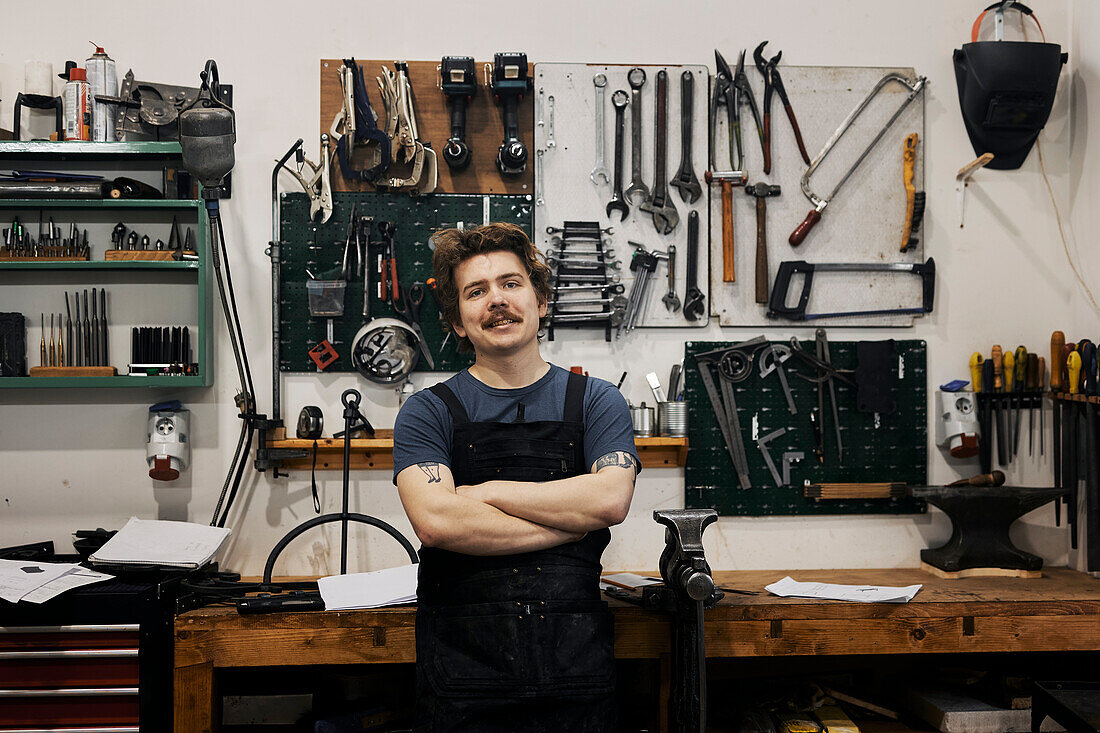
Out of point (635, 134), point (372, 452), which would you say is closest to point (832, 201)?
point (635, 134)

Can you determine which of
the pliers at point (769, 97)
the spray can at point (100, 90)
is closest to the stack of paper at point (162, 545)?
the spray can at point (100, 90)

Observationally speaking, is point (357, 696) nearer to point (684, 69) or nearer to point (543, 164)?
point (543, 164)

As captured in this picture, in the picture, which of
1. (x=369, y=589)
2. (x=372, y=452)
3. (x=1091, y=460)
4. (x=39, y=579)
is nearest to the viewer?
(x=39, y=579)

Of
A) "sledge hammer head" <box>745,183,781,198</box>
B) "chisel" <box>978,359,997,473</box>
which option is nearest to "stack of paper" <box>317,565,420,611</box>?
"sledge hammer head" <box>745,183,781,198</box>

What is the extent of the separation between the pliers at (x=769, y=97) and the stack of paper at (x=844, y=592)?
4.96ft

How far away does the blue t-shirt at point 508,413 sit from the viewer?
2.00 metres

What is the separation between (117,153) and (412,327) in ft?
3.82

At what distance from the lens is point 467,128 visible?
3141 millimetres

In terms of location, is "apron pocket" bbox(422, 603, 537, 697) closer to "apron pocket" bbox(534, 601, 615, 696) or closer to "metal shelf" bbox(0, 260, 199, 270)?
"apron pocket" bbox(534, 601, 615, 696)

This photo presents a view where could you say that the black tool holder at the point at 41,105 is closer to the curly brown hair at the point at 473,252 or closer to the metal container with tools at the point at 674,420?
the curly brown hair at the point at 473,252

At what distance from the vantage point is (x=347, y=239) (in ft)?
10.1

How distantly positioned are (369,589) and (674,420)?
1199 mm

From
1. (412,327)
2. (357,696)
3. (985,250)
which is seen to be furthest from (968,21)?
(357,696)

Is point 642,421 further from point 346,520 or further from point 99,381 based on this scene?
point 99,381
